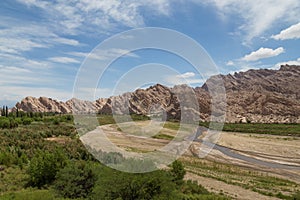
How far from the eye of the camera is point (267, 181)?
31.1 m

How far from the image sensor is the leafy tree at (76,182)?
18.2 m

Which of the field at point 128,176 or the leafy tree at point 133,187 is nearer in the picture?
the leafy tree at point 133,187

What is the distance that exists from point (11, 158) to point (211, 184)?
20.5 m

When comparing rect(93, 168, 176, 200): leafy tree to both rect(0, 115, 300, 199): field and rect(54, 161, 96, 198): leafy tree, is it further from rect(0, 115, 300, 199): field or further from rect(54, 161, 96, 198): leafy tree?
rect(54, 161, 96, 198): leafy tree

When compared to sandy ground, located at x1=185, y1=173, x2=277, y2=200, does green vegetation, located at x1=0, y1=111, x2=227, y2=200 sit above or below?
above

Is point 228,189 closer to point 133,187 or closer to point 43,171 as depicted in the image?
point 133,187

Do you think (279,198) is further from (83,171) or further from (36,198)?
(36,198)

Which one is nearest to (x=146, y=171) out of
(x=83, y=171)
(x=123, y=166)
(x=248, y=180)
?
(x=123, y=166)

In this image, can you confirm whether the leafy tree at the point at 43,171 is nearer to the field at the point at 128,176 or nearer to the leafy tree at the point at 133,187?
the field at the point at 128,176

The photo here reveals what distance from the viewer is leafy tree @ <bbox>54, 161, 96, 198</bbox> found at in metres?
18.2

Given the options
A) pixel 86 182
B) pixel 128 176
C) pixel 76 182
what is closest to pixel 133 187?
pixel 128 176

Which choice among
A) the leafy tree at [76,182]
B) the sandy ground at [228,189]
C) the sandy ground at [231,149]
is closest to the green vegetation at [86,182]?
the leafy tree at [76,182]

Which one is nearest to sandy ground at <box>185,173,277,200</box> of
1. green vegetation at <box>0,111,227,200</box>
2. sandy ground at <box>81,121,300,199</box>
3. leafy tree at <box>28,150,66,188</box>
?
sandy ground at <box>81,121,300,199</box>

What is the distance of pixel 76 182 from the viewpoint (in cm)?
1856
